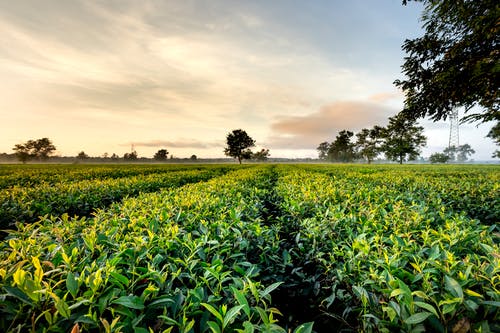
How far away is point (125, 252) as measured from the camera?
5.67ft

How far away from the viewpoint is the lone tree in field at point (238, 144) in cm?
7962

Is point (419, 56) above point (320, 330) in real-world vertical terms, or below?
above

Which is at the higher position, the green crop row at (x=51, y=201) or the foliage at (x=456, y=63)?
the foliage at (x=456, y=63)

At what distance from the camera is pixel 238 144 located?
7969 centimetres

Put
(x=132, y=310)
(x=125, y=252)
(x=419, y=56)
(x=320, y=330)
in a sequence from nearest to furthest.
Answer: (x=132, y=310)
(x=125, y=252)
(x=320, y=330)
(x=419, y=56)

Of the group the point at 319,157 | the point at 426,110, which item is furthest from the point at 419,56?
the point at 319,157

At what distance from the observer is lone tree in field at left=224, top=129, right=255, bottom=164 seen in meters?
79.6

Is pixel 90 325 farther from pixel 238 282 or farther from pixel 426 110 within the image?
pixel 426 110

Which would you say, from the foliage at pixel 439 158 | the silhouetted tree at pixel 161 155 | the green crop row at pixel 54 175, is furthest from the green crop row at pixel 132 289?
the silhouetted tree at pixel 161 155

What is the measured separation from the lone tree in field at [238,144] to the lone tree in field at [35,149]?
223ft

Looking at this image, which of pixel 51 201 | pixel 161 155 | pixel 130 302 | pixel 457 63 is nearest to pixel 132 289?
pixel 130 302

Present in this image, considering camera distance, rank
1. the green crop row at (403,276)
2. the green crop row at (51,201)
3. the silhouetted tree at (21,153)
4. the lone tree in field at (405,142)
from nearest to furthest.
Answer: the green crop row at (403,276), the green crop row at (51,201), the lone tree in field at (405,142), the silhouetted tree at (21,153)

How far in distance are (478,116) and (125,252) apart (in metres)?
14.2

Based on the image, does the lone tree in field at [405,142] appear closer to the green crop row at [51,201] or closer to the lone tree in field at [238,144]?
the lone tree in field at [238,144]
